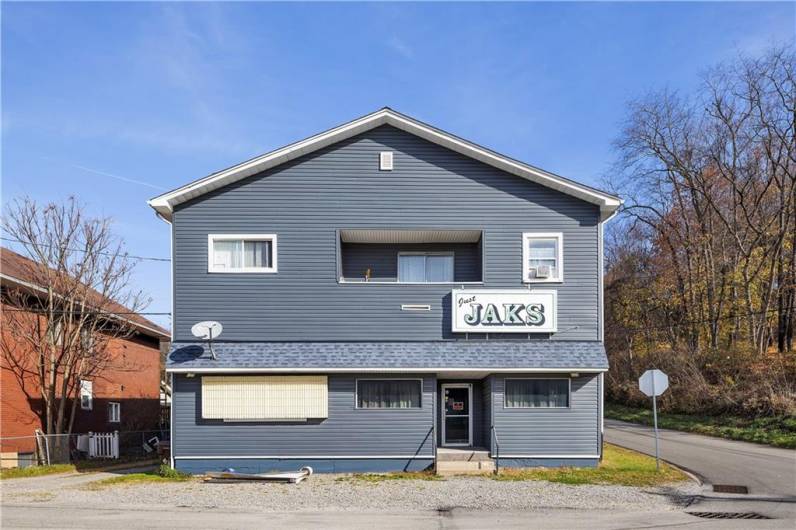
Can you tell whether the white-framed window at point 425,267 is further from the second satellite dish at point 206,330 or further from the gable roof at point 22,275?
the gable roof at point 22,275

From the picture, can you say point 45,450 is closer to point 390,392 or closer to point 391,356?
point 390,392

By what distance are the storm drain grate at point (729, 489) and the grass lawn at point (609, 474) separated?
3.22 ft

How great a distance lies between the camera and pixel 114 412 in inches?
1209

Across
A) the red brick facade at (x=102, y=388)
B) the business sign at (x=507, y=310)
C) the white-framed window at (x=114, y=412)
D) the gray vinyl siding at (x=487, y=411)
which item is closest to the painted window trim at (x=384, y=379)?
the gray vinyl siding at (x=487, y=411)

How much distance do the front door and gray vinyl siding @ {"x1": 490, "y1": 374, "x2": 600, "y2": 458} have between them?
1561 millimetres

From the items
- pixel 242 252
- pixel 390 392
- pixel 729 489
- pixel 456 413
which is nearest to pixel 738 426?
pixel 729 489

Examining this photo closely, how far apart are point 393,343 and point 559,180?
20.7 feet

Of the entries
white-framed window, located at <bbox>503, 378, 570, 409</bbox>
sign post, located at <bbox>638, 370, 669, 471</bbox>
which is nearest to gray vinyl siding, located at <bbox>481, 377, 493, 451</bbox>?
white-framed window, located at <bbox>503, 378, 570, 409</bbox>

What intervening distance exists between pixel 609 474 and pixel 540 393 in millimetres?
2618

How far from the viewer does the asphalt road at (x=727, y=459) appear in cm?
1595

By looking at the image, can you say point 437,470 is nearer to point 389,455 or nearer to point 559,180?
point 389,455

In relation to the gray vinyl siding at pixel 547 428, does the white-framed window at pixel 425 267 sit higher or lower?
higher

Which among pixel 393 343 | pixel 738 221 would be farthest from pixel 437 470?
pixel 738 221

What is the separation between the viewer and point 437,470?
56.1ft
